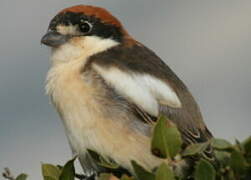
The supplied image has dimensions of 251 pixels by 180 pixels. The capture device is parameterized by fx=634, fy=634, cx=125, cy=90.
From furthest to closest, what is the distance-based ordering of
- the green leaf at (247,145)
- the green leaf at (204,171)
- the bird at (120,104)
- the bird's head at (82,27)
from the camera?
the bird's head at (82,27), the bird at (120,104), the green leaf at (247,145), the green leaf at (204,171)

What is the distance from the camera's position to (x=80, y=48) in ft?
16.8

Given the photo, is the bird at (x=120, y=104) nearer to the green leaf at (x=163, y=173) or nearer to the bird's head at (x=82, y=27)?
the bird's head at (x=82, y=27)

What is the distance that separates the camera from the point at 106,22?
17.4 ft

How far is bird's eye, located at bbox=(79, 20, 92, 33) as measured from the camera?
5.25 meters

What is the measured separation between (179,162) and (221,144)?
29 cm

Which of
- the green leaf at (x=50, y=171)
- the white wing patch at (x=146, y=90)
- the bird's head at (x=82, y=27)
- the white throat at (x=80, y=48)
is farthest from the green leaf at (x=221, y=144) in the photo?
the bird's head at (x=82, y=27)

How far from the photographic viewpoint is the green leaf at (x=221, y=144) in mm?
3141

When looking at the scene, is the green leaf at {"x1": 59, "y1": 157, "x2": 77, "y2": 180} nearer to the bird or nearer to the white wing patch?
the bird

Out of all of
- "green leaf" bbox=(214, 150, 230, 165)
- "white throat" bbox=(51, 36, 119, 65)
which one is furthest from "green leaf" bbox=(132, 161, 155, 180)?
"white throat" bbox=(51, 36, 119, 65)

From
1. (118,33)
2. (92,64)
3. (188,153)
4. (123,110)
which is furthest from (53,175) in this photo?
(118,33)

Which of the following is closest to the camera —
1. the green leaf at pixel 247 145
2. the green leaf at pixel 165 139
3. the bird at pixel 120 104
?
the green leaf at pixel 247 145

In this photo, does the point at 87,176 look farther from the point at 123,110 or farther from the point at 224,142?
the point at 224,142

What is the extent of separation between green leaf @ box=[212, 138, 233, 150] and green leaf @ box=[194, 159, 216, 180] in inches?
8.3

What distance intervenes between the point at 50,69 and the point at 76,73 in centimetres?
44
